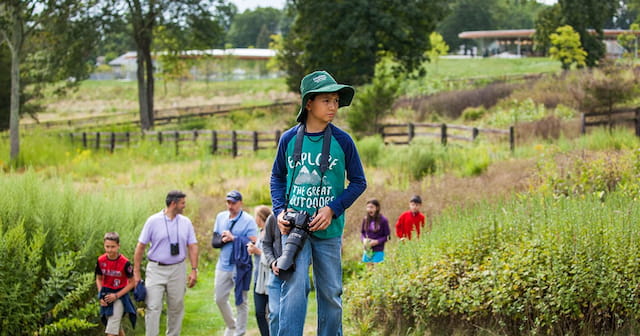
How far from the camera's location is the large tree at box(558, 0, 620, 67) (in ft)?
218

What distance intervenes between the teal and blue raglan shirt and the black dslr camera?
0.13 meters

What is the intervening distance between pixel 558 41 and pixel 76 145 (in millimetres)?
39541

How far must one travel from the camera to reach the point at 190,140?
34.0 m

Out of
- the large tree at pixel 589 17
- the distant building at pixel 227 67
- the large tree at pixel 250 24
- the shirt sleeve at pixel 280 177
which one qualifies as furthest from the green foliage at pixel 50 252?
the large tree at pixel 250 24

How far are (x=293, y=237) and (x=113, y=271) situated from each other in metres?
4.25

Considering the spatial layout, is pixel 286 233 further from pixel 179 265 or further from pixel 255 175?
pixel 255 175

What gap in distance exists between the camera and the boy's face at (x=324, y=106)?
5.55m

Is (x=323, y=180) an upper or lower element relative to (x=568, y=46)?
lower

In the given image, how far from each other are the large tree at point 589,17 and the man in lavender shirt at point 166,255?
62054 mm

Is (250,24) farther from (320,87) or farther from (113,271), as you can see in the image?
(320,87)

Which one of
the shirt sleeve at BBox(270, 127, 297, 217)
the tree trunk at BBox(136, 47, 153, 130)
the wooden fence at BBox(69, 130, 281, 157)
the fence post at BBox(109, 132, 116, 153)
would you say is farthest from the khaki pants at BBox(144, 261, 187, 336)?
the tree trunk at BBox(136, 47, 153, 130)

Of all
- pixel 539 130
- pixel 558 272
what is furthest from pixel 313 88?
pixel 539 130

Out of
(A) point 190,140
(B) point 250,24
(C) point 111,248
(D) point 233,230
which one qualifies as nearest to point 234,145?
(A) point 190,140

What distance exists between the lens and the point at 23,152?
32.0m
